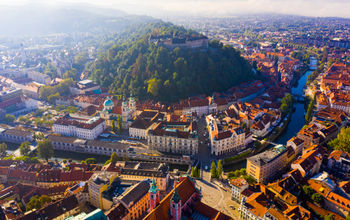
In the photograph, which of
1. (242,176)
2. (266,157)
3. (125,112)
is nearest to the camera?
(242,176)

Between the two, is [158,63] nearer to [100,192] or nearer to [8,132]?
[8,132]

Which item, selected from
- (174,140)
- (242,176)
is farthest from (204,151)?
(242,176)

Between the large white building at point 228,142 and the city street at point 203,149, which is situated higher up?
the large white building at point 228,142

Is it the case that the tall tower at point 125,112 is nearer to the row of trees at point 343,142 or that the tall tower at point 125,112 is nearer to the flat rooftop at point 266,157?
the flat rooftop at point 266,157

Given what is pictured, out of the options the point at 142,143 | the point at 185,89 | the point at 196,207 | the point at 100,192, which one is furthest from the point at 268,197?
the point at 185,89

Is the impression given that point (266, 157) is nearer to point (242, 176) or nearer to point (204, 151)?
point (242, 176)

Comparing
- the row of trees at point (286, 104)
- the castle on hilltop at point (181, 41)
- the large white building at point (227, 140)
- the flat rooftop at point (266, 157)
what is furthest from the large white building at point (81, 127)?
the row of trees at point (286, 104)

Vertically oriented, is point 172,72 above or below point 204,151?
above
